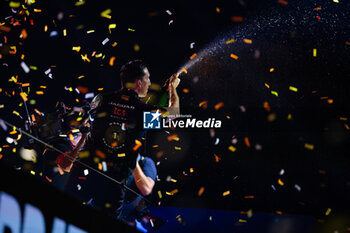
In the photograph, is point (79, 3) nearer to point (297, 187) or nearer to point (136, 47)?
point (136, 47)

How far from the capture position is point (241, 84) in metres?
4.59

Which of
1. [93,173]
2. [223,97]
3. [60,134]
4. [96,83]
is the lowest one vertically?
[223,97]

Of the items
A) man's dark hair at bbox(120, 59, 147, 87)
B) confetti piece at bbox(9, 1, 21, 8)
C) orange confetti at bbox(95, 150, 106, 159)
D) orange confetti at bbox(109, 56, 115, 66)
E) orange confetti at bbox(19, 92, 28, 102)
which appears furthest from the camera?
orange confetti at bbox(109, 56, 115, 66)

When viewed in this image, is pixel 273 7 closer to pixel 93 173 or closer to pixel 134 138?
pixel 134 138

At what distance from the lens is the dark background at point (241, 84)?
14.4ft

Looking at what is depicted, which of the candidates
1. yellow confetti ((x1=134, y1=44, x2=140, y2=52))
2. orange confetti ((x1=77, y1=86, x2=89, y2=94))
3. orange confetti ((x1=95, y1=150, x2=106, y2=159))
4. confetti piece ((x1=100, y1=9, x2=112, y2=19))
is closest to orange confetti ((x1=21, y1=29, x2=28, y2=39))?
orange confetti ((x1=77, y1=86, x2=89, y2=94))

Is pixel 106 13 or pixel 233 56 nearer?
pixel 106 13

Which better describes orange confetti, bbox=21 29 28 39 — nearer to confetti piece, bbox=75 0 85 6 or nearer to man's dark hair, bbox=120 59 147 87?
confetti piece, bbox=75 0 85 6

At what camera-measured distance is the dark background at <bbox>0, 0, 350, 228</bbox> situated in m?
4.38

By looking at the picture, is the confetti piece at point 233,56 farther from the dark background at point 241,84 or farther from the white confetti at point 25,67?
the white confetti at point 25,67

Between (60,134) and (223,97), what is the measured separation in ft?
8.01

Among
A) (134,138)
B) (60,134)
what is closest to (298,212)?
(134,138)

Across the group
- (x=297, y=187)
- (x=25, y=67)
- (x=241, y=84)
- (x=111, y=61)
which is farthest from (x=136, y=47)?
(x=297, y=187)

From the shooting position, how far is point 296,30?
4578mm
